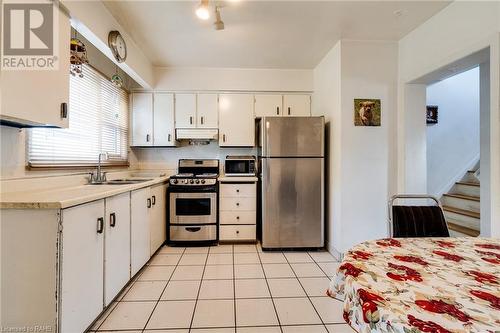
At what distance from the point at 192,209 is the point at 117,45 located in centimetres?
207

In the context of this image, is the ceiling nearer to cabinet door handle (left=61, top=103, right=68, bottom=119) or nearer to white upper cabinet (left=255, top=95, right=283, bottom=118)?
Answer: white upper cabinet (left=255, top=95, right=283, bottom=118)

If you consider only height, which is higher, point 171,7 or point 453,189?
point 171,7

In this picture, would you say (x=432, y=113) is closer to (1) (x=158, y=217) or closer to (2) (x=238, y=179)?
(2) (x=238, y=179)

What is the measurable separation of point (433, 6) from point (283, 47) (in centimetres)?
149

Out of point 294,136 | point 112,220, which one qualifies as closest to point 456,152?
point 294,136

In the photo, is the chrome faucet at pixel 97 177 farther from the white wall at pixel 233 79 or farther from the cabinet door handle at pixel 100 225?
the white wall at pixel 233 79

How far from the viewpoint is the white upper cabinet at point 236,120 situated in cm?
374

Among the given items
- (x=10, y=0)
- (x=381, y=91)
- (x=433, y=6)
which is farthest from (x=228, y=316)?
(x=433, y=6)

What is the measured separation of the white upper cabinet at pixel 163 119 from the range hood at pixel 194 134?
108 millimetres

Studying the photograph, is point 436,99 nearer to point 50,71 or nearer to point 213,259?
point 213,259

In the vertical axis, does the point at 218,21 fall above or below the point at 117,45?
above

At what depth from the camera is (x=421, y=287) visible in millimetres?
793

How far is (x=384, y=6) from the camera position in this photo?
7.27ft

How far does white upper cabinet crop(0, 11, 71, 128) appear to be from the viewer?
129 cm
